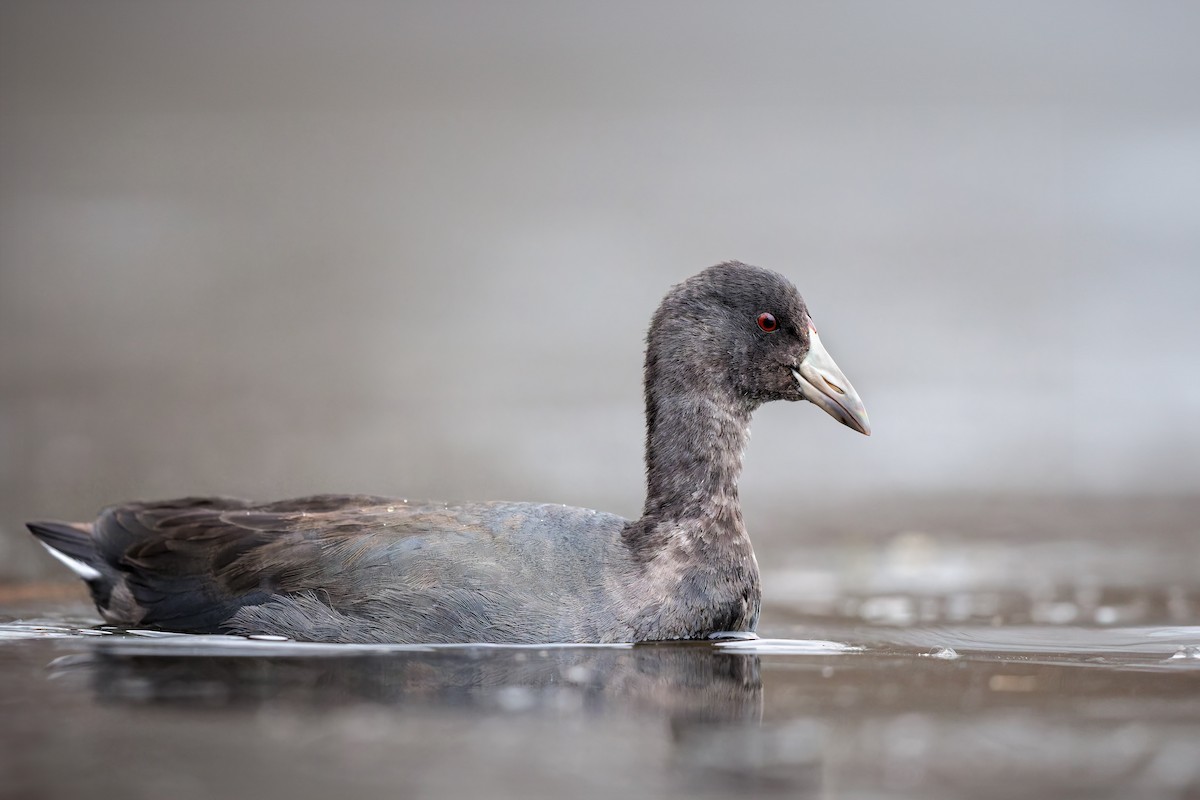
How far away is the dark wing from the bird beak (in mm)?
1668

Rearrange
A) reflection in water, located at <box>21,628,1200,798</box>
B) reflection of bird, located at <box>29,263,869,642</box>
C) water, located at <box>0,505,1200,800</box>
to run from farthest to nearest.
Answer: reflection of bird, located at <box>29,263,869,642</box>, reflection in water, located at <box>21,628,1200,798</box>, water, located at <box>0,505,1200,800</box>

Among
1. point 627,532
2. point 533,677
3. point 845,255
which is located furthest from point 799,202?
point 533,677

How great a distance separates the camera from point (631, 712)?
4879 millimetres

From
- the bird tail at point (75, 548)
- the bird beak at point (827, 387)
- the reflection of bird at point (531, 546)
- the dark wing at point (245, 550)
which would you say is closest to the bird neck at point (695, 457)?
the reflection of bird at point (531, 546)

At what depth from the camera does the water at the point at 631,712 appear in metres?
4.03

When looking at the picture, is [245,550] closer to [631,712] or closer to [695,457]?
[695,457]

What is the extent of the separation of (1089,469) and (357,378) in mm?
6335

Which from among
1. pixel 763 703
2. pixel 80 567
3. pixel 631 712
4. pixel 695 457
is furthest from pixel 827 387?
pixel 80 567

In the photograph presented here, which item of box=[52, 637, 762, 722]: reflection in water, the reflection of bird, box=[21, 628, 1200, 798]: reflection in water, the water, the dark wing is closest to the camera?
the water

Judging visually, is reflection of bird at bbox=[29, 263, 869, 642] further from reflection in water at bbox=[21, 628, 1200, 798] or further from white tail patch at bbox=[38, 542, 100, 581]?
reflection in water at bbox=[21, 628, 1200, 798]

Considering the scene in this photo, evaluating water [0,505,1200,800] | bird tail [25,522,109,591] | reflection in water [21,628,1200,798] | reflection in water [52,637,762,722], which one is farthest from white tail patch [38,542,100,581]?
reflection in water [52,637,762,722]

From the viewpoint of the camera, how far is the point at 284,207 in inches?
687

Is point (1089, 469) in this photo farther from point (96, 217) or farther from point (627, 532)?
point (96, 217)

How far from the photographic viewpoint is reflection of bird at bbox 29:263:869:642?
5.98 m
